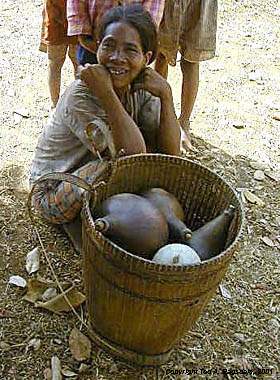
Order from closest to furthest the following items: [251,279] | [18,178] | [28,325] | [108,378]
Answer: [108,378] < [28,325] < [251,279] < [18,178]

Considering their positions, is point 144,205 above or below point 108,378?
above

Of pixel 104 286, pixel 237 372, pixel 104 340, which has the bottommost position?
pixel 237 372

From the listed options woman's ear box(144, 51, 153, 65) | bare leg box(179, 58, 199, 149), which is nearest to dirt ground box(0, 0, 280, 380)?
bare leg box(179, 58, 199, 149)

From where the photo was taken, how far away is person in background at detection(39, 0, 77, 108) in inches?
99.9

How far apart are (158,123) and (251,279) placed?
0.69 meters

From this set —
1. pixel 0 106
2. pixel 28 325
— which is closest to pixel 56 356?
pixel 28 325

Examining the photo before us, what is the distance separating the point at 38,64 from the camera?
3.43 metres

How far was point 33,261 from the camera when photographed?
2.14 metres

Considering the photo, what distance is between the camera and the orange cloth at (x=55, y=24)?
2529mm

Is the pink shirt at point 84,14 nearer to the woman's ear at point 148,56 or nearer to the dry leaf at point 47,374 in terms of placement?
the woman's ear at point 148,56

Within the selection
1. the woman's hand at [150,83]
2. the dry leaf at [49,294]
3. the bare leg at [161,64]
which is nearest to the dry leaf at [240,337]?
the dry leaf at [49,294]

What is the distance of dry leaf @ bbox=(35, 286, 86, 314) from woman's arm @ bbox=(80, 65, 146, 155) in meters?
0.52

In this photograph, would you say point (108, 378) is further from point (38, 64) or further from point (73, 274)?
point (38, 64)

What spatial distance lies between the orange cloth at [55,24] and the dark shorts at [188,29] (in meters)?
0.41
